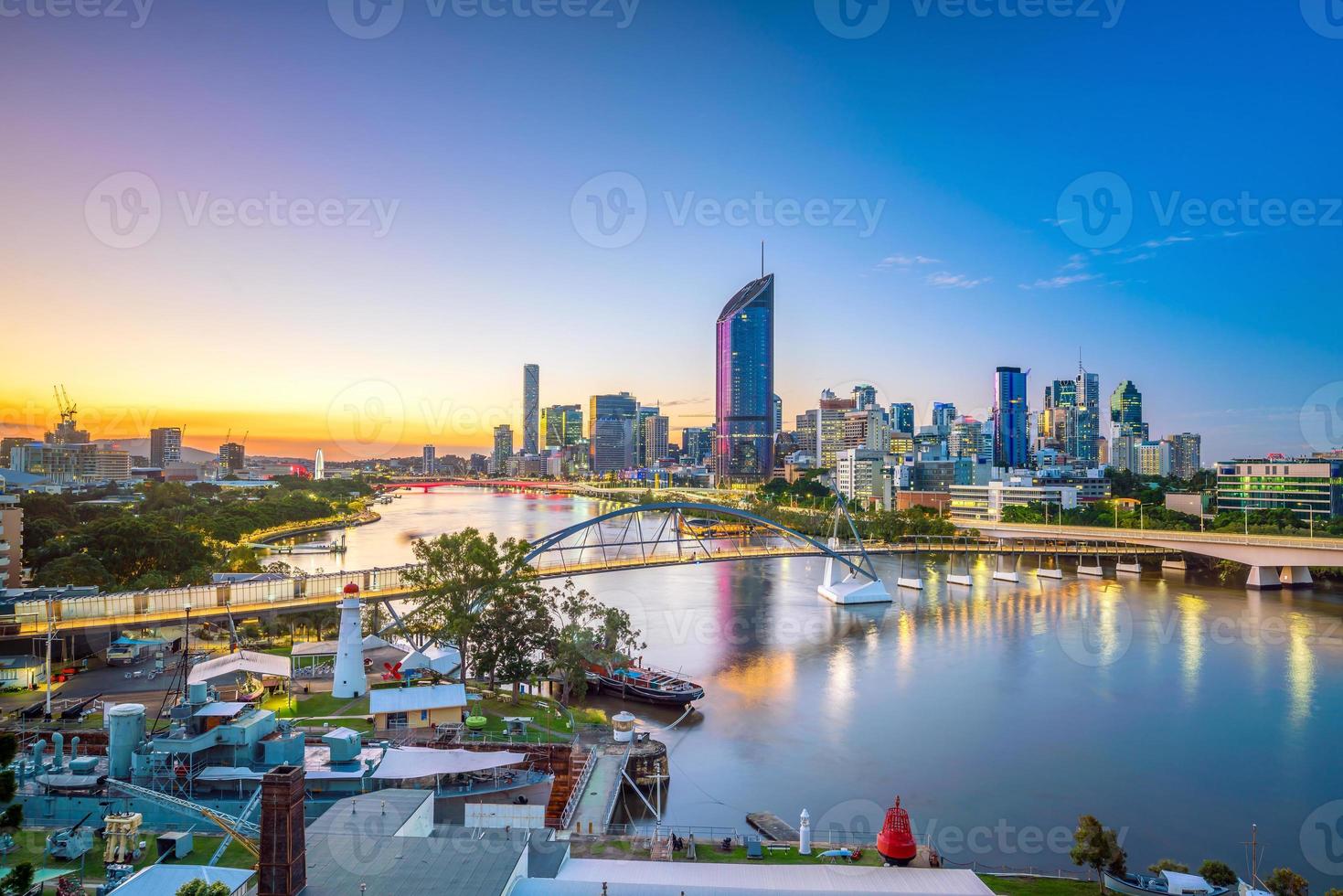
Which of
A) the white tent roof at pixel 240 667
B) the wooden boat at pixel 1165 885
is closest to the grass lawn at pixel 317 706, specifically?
the white tent roof at pixel 240 667

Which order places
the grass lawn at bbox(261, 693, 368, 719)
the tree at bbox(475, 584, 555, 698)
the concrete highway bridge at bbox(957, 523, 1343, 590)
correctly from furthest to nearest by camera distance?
the concrete highway bridge at bbox(957, 523, 1343, 590), the tree at bbox(475, 584, 555, 698), the grass lawn at bbox(261, 693, 368, 719)

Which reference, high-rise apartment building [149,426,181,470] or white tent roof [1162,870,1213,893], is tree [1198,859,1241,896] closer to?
white tent roof [1162,870,1213,893]

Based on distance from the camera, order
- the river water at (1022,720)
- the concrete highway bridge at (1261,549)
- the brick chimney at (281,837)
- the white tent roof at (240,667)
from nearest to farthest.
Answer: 1. the brick chimney at (281,837)
2. the river water at (1022,720)
3. the white tent roof at (240,667)
4. the concrete highway bridge at (1261,549)

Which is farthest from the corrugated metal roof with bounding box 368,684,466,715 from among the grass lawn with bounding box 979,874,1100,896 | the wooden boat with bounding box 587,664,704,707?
the grass lawn with bounding box 979,874,1100,896

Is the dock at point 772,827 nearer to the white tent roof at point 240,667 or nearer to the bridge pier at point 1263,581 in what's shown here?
the white tent roof at point 240,667

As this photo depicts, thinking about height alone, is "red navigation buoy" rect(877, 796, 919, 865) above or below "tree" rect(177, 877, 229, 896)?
below

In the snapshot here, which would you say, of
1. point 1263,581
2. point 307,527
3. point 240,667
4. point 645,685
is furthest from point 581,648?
point 307,527
